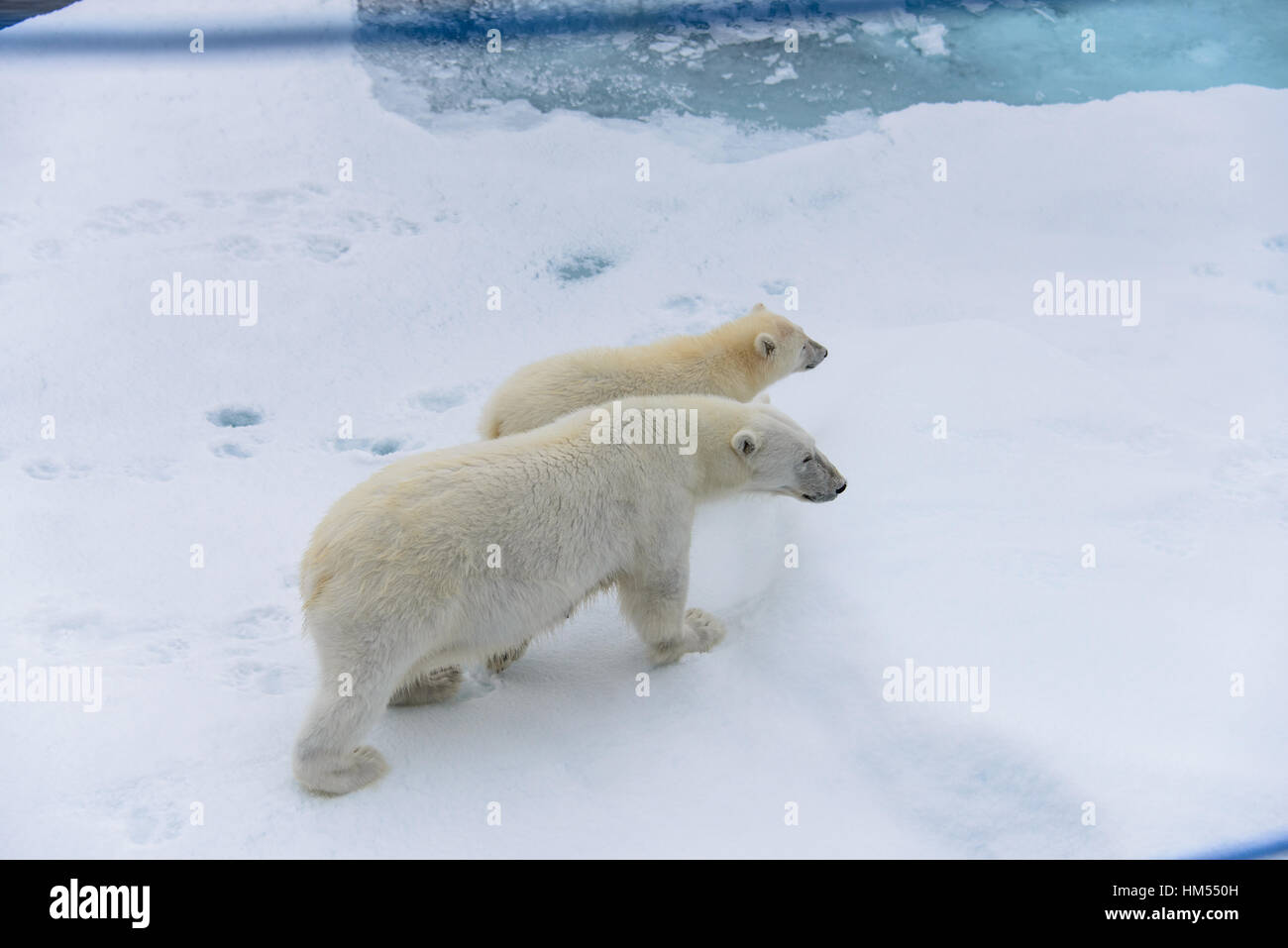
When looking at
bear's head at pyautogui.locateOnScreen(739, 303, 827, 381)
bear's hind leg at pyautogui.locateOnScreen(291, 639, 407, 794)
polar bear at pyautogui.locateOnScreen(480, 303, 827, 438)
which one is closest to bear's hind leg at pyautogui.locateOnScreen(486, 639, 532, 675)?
bear's hind leg at pyautogui.locateOnScreen(291, 639, 407, 794)

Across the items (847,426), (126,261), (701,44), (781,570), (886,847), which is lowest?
(886,847)

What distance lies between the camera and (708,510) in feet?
13.9

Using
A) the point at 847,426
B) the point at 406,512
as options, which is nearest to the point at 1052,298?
the point at 847,426

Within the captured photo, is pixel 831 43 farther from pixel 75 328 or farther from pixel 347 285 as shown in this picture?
pixel 75 328

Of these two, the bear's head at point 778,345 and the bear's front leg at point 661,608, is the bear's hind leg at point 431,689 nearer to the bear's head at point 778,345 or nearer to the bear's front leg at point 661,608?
the bear's front leg at point 661,608

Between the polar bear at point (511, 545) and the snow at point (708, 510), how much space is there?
0.22 meters

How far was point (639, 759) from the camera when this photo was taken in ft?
10.3

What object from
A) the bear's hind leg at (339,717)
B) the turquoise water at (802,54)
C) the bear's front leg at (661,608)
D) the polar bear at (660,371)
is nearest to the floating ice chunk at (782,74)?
the turquoise water at (802,54)

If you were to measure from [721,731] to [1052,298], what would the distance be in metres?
3.27

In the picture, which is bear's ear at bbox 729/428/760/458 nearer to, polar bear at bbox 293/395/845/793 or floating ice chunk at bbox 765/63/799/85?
polar bear at bbox 293/395/845/793

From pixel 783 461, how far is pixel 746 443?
175 millimetres

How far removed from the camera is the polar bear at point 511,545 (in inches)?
112

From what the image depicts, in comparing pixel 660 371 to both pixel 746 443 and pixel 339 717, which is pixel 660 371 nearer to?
pixel 746 443

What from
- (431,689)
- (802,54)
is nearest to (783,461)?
(431,689)
